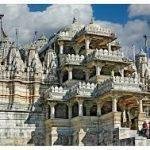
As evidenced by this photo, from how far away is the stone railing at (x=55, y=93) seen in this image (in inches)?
1635

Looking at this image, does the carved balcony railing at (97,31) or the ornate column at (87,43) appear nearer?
the carved balcony railing at (97,31)

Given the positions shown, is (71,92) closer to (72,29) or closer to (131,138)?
(72,29)

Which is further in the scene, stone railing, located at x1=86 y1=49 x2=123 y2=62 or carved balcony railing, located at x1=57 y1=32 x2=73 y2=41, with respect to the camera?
carved balcony railing, located at x1=57 y1=32 x2=73 y2=41

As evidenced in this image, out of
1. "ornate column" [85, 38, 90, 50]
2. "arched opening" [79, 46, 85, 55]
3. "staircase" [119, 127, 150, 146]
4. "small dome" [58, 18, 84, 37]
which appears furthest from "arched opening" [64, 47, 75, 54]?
"staircase" [119, 127, 150, 146]

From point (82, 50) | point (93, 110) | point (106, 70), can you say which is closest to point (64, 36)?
point (82, 50)

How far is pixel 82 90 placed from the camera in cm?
4094

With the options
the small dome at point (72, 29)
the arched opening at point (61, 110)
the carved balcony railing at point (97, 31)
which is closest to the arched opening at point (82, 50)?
the small dome at point (72, 29)

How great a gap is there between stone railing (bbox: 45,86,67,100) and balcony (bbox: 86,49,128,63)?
4.03 meters

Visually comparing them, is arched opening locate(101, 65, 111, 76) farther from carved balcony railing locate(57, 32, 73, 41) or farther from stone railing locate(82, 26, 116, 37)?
carved balcony railing locate(57, 32, 73, 41)

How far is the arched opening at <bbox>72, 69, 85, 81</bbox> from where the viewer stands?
45969 millimetres

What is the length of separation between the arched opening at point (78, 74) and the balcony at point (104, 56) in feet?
5.58

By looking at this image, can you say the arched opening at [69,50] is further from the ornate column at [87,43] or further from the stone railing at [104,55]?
the stone railing at [104,55]

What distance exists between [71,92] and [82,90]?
3.87 ft

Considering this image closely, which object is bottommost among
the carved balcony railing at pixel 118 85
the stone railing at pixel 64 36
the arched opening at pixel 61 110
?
the arched opening at pixel 61 110
